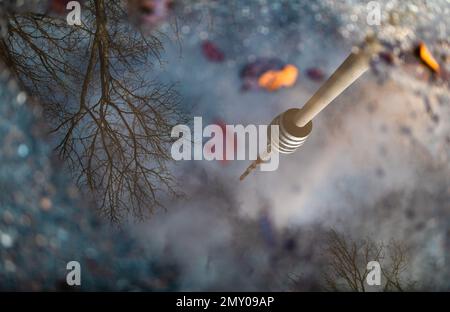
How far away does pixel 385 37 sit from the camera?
2.26m

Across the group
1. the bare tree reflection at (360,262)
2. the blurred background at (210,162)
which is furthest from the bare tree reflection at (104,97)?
the bare tree reflection at (360,262)

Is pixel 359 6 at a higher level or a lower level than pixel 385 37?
higher

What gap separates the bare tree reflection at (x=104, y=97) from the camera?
6.91 ft

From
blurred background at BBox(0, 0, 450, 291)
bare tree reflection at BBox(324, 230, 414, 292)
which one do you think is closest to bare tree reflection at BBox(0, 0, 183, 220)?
blurred background at BBox(0, 0, 450, 291)

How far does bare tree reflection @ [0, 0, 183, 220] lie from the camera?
2107mm

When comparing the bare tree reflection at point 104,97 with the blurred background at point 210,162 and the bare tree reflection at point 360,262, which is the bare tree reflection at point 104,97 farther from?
the bare tree reflection at point 360,262

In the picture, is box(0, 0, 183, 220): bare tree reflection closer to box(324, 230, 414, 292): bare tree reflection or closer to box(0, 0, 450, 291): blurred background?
box(0, 0, 450, 291): blurred background

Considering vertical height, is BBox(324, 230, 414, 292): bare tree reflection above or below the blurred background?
below

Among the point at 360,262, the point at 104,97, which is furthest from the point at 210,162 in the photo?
the point at 360,262

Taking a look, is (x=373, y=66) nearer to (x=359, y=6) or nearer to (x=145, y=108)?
(x=359, y=6)

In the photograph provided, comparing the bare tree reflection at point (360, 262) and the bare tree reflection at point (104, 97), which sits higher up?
the bare tree reflection at point (104, 97)

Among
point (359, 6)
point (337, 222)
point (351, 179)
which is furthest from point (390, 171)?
point (359, 6)
